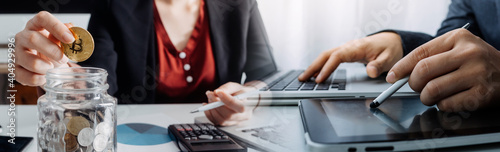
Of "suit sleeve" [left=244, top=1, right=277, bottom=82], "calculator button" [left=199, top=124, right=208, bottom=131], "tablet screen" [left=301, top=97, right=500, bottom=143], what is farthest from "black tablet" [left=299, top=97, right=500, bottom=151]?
"suit sleeve" [left=244, top=1, right=277, bottom=82]

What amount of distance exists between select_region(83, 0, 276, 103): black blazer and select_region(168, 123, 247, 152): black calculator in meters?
0.34

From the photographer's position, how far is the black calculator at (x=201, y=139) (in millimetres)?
336

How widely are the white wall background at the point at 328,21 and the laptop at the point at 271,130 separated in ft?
2.62

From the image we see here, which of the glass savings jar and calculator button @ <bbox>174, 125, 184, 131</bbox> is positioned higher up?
the glass savings jar

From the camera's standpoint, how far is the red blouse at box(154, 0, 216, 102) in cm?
82

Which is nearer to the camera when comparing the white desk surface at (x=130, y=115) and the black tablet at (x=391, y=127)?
the black tablet at (x=391, y=127)

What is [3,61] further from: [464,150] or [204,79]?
[464,150]

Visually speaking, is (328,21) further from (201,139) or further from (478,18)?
(201,139)

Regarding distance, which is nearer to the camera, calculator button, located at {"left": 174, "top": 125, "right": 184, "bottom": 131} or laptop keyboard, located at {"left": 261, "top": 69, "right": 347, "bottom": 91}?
calculator button, located at {"left": 174, "top": 125, "right": 184, "bottom": 131}

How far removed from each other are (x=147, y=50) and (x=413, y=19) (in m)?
0.92

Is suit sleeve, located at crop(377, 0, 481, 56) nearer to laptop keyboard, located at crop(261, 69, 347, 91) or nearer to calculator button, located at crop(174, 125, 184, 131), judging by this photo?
laptop keyboard, located at crop(261, 69, 347, 91)

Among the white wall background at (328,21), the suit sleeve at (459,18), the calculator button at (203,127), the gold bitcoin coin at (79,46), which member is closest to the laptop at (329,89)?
the calculator button at (203,127)

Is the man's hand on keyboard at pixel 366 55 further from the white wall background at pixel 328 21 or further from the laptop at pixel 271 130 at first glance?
the white wall background at pixel 328 21

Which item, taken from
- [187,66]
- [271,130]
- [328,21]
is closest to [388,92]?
[271,130]
